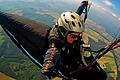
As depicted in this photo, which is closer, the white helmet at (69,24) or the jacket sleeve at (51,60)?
the jacket sleeve at (51,60)

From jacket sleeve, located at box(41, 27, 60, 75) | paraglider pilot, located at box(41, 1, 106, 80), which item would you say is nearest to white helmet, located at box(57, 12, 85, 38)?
paraglider pilot, located at box(41, 1, 106, 80)

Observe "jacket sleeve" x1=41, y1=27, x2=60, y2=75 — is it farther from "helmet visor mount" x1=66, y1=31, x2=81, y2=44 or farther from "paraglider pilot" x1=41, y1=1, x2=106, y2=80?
"helmet visor mount" x1=66, y1=31, x2=81, y2=44

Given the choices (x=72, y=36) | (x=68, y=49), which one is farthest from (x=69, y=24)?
(x=68, y=49)

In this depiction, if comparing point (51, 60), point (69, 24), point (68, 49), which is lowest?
point (51, 60)

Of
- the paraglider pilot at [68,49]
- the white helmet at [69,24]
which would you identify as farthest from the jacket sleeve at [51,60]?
the white helmet at [69,24]

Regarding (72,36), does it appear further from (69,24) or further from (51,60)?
(51,60)

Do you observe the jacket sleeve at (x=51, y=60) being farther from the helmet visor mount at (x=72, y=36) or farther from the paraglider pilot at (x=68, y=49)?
the helmet visor mount at (x=72, y=36)

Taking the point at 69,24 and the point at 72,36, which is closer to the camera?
the point at 72,36
